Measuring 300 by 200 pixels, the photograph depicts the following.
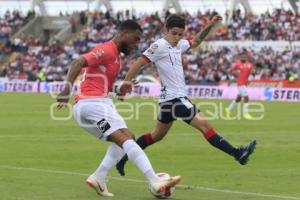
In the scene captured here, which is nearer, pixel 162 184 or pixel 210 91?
pixel 162 184

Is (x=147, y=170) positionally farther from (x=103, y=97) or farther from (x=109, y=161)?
(x=103, y=97)

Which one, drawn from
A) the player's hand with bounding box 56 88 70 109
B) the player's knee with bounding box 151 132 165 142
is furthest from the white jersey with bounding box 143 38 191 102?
the player's hand with bounding box 56 88 70 109

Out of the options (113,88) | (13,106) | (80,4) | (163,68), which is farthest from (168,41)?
(80,4)

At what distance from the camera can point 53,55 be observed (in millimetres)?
70562

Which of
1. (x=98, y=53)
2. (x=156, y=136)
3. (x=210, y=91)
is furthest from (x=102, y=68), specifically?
(x=210, y=91)

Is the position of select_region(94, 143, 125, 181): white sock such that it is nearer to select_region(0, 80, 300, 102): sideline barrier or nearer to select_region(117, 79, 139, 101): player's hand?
select_region(117, 79, 139, 101): player's hand

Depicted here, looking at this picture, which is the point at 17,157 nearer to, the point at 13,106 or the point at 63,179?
the point at 63,179

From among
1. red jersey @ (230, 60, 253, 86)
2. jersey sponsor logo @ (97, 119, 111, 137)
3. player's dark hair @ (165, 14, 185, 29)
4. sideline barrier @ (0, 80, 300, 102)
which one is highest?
player's dark hair @ (165, 14, 185, 29)

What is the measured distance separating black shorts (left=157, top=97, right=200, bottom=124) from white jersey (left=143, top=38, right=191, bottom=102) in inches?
3.4

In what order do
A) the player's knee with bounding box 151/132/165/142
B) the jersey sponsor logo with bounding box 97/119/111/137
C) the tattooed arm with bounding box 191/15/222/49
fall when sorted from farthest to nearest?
the tattooed arm with bounding box 191/15/222/49
the player's knee with bounding box 151/132/165/142
the jersey sponsor logo with bounding box 97/119/111/137

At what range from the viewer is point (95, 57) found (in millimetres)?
11719

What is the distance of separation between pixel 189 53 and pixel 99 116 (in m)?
50.7

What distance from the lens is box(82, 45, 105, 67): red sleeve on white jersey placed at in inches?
461

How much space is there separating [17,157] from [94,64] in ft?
19.9
